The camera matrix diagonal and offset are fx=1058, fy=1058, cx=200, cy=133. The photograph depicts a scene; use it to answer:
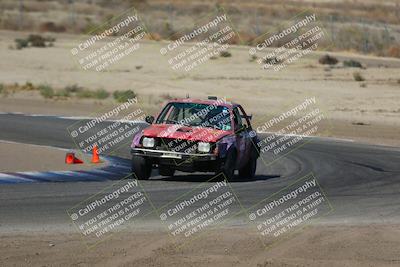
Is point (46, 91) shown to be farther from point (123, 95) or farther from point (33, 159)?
point (33, 159)

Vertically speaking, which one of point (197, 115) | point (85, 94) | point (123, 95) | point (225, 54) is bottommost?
point (225, 54)

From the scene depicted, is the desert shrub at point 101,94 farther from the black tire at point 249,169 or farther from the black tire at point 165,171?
the black tire at point 165,171

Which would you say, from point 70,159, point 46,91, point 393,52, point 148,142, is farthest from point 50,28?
point 148,142

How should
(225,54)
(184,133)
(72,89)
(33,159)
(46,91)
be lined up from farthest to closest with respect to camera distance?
(225,54), (72,89), (46,91), (33,159), (184,133)

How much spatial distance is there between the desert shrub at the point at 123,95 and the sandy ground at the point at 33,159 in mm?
15274

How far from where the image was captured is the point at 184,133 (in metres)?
18.3

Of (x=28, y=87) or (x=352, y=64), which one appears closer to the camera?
(x=28, y=87)

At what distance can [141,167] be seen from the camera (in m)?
18.3

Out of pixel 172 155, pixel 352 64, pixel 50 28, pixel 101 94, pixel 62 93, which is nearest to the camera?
pixel 172 155

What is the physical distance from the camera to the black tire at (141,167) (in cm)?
1827

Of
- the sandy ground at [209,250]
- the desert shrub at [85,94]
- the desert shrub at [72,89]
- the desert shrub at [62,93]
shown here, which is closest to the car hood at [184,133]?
the sandy ground at [209,250]

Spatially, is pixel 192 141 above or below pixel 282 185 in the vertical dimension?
above

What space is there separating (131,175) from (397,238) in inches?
266

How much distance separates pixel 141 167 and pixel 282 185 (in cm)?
259
